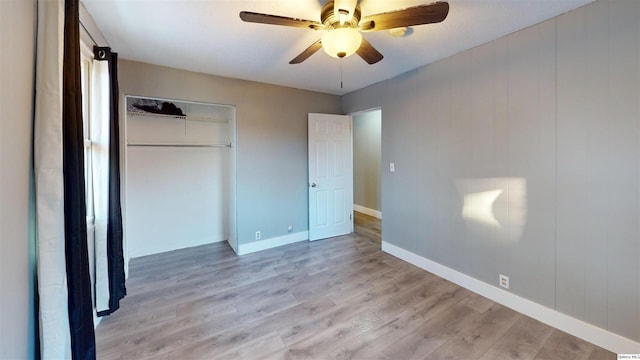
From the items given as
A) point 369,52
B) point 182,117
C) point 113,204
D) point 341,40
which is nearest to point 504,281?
point 369,52

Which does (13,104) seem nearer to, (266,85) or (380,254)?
(266,85)

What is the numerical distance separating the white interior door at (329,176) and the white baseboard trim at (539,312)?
5.04 feet

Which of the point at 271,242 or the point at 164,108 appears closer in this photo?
the point at 164,108

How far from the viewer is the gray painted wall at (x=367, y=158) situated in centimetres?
574

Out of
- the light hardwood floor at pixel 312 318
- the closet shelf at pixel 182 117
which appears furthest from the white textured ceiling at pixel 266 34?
the light hardwood floor at pixel 312 318

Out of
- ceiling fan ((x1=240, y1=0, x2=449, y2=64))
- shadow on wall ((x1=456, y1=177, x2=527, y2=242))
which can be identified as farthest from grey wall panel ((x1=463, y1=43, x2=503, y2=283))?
ceiling fan ((x1=240, y1=0, x2=449, y2=64))

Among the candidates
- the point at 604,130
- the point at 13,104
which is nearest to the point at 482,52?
the point at 604,130

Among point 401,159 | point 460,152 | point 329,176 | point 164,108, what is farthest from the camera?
point 329,176

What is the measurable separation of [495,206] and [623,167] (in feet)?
2.86

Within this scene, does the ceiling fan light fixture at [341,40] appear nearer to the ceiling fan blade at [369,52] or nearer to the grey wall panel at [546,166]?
A: the ceiling fan blade at [369,52]

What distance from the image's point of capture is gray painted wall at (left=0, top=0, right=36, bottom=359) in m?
1.00

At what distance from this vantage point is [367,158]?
600 cm

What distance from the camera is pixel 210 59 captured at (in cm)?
278

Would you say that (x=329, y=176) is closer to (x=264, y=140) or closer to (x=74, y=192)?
(x=264, y=140)
